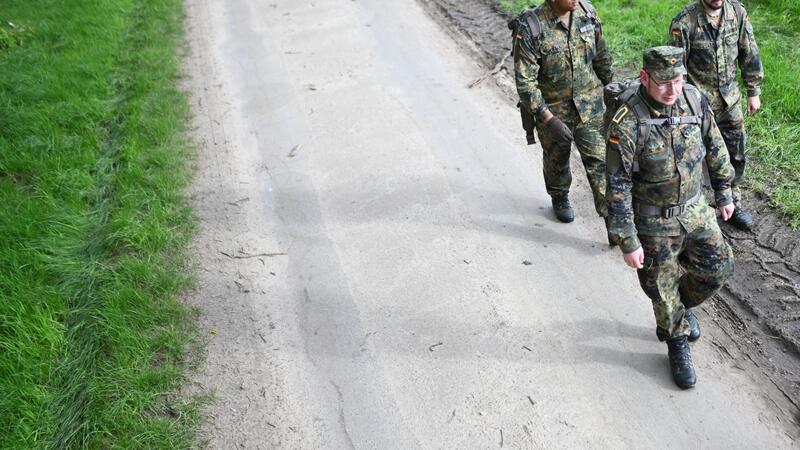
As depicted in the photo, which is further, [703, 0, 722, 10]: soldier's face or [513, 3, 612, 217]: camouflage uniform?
[513, 3, 612, 217]: camouflage uniform

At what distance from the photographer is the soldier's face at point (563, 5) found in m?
4.92

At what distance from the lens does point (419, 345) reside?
4762 millimetres

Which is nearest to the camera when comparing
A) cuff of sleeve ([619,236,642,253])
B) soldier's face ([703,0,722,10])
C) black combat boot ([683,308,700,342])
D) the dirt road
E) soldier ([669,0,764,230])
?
cuff of sleeve ([619,236,642,253])

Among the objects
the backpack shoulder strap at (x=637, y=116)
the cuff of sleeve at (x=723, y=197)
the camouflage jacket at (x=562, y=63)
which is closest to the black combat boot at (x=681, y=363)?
the cuff of sleeve at (x=723, y=197)

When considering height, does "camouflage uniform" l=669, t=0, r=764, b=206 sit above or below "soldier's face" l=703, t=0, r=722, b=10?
below

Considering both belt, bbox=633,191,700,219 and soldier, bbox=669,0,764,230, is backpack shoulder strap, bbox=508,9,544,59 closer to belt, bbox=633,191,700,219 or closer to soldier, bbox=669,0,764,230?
soldier, bbox=669,0,764,230

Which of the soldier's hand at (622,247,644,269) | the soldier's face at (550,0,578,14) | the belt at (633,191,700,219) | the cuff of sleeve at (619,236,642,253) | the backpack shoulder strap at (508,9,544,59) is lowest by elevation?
the soldier's hand at (622,247,644,269)

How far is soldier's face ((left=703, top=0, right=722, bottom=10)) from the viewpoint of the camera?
491 cm

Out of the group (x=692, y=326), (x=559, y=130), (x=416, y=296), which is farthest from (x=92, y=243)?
(x=692, y=326)

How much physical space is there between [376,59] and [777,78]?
4826 mm

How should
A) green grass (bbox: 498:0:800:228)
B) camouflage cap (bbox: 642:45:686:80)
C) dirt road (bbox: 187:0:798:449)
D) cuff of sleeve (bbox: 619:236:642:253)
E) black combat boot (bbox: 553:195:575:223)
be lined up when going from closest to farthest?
camouflage cap (bbox: 642:45:686:80)
cuff of sleeve (bbox: 619:236:642:253)
dirt road (bbox: 187:0:798:449)
black combat boot (bbox: 553:195:575:223)
green grass (bbox: 498:0:800:228)

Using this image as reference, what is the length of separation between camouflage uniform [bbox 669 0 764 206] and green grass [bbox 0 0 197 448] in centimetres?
439

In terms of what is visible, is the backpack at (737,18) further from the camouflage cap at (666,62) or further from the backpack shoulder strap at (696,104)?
the camouflage cap at (666,62)

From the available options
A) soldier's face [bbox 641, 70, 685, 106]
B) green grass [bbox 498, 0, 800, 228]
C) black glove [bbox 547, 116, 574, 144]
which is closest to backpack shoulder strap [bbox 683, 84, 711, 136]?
soldier's face [bbox 641, 70, 685, 106]
